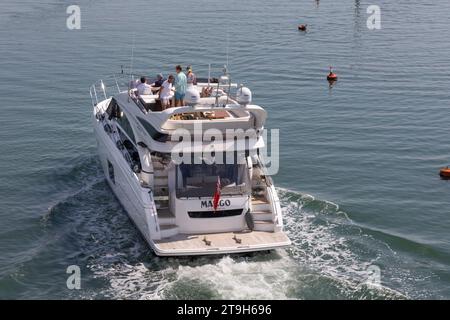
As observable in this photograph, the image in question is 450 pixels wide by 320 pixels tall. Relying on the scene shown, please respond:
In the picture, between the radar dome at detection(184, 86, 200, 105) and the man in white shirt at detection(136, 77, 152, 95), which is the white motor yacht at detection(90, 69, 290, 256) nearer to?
the radar dome at detection(184, 86, 200, 105)

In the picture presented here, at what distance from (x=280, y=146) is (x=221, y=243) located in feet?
41.4

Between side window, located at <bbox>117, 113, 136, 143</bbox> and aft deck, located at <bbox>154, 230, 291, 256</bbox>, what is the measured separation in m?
4.46

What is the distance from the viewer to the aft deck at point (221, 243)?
20.0 meters

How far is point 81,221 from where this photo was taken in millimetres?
23969

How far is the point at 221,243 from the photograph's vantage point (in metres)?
20.4

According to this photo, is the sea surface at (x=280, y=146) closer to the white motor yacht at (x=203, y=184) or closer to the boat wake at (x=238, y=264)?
the boat wake at (x=238, y=264)

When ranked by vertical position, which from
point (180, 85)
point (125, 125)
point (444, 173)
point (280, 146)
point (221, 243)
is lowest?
point (221, 243)

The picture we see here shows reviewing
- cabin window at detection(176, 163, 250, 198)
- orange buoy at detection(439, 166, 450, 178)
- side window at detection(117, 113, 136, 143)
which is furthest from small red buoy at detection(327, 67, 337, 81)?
cabin window at detection(176, 163, 250, 198)

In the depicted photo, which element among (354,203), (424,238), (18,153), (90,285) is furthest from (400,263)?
(18,153)

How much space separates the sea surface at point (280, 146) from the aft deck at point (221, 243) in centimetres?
41

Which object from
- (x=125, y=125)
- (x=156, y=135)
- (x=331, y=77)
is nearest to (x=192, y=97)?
(x=156, y=135)

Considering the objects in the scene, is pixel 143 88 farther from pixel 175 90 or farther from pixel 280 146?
pixel 280 146

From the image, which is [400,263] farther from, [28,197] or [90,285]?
[28,197]

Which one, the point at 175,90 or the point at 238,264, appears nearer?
the point at 238,264
